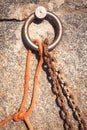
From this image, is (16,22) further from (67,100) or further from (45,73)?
(67,100)

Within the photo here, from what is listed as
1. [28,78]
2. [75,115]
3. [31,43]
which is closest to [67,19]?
[31,43]

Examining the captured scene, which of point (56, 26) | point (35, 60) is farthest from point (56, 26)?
point (35, 60)

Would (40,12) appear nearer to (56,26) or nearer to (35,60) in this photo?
(56,26)

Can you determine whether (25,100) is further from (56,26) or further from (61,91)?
(56,26)

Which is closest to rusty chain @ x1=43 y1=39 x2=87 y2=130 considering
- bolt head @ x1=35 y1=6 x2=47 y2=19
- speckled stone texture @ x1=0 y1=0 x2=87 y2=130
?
speckled stone texture @ x1=0 y1=0 x2=87 y2=130

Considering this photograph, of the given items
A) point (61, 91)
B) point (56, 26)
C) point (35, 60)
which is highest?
point (56, 26)

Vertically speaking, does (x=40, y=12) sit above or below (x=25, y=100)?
above

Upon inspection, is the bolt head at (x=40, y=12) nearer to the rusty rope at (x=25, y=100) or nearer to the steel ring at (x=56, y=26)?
the steel ring at (x=56, y=26)
